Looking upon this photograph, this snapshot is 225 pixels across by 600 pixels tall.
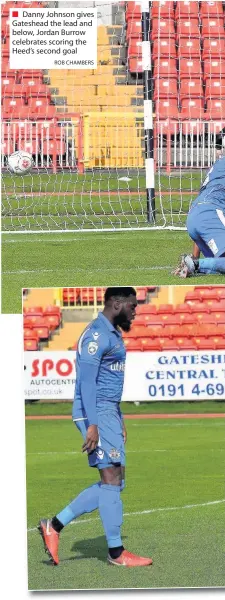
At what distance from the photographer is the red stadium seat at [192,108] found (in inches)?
543

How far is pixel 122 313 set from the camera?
19.5 feet

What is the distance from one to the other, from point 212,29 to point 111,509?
8.19 meters

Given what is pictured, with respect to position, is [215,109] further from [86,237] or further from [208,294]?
[208,294]

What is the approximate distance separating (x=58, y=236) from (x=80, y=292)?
4.35 m

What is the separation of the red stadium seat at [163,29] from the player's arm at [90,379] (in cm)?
712

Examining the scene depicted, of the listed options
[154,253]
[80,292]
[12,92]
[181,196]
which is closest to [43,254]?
[154,253]

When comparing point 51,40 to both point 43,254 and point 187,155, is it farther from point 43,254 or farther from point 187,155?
point 187,155

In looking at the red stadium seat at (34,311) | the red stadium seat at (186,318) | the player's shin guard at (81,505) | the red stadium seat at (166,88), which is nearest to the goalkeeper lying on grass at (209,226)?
the red stadium seat at (186,318)

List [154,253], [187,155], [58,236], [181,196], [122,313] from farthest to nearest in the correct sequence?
[187,155], [181,196], [58,236], [154,253], [122,313]

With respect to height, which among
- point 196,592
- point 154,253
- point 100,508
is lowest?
point 196,592

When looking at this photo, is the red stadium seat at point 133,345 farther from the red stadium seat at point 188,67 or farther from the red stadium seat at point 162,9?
the red stadium seat at point 162,9

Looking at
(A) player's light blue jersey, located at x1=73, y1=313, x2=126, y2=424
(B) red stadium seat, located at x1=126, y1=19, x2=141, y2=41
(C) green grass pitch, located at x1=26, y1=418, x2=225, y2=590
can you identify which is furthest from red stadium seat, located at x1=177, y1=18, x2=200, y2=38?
(A) player's light blue jersey, located at x1=73, y1=313, x2=126, y2=424

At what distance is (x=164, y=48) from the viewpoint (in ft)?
44.3

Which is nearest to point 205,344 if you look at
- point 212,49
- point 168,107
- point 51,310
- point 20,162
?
point 51,310
